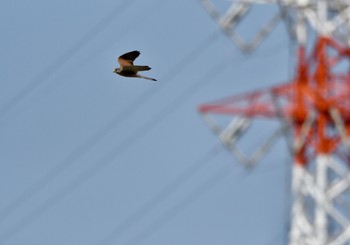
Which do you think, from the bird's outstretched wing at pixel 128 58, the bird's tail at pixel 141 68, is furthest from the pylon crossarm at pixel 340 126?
the bird's tail at pixel 141 68

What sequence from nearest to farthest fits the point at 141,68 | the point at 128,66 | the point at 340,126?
1. the point at 141,68
2. the point at 128,66
3. the point at 340,126

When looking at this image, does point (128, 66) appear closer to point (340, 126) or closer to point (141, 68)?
point (141, 68)

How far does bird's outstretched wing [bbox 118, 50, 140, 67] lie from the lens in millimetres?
24875

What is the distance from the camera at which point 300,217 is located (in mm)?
34438

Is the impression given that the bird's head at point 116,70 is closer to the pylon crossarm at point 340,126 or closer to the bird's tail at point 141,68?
the bird's tail at point 141,68

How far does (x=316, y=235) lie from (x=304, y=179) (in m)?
0.97

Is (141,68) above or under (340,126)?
above

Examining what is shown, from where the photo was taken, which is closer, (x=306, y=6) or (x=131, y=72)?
(x=131, y=72)

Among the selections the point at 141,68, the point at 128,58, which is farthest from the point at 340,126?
the point at 141,68

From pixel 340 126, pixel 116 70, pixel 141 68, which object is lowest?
pixel 340 126

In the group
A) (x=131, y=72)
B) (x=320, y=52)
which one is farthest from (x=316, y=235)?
(x=131, y=72)

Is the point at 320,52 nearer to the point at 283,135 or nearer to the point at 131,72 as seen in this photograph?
the point at 283,135

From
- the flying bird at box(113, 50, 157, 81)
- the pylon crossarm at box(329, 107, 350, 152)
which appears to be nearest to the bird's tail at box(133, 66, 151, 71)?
the flying bird at box(113, 50, 157, 81)

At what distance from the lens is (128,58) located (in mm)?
25062
